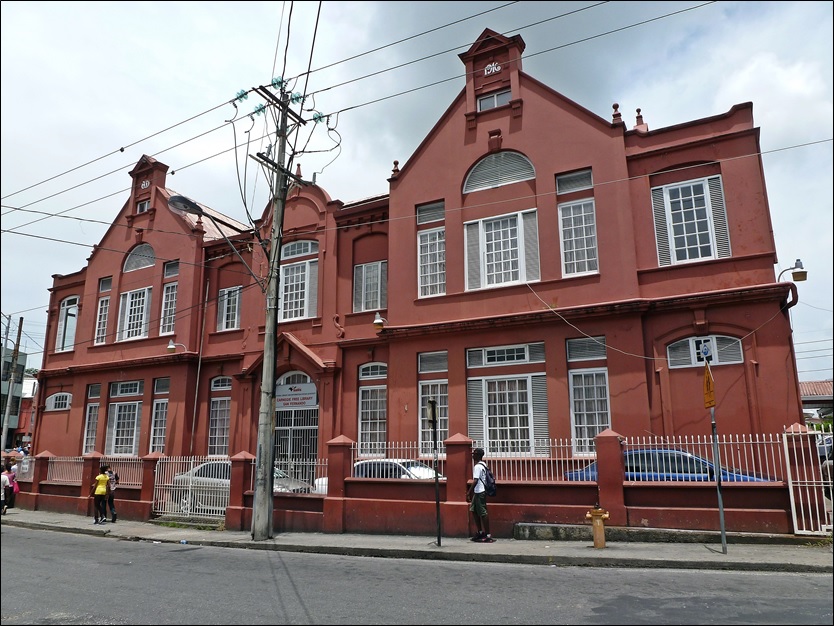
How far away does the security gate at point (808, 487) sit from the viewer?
37.6ft

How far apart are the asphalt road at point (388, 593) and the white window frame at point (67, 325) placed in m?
18.2

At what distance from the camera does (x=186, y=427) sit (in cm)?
2286

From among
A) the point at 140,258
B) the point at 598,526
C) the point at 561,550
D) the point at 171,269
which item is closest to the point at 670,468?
the point at 598,526

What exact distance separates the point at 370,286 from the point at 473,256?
3881 millimetres

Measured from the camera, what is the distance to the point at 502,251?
17.8m

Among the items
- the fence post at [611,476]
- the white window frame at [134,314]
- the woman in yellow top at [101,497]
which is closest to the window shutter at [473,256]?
the fence post at [611,476]

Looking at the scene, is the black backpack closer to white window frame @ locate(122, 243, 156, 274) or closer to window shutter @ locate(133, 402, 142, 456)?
window shutter @ locate(133, 402, 142, 456)

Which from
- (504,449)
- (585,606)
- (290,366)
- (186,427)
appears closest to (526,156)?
(504,449)

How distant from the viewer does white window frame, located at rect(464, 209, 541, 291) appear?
17.3 meters

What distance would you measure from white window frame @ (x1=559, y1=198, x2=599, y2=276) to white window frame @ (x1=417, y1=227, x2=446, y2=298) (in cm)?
348

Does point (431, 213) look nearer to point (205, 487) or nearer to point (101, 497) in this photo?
point (205, 487)

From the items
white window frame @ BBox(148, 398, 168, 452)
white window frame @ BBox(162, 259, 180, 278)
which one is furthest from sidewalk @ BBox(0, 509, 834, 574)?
white window frame @ BBox(162, 259, 180, 278)

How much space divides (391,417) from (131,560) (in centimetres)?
772

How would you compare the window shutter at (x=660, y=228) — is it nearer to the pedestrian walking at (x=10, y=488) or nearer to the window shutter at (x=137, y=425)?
the window shutter at (x=137, y=425)
